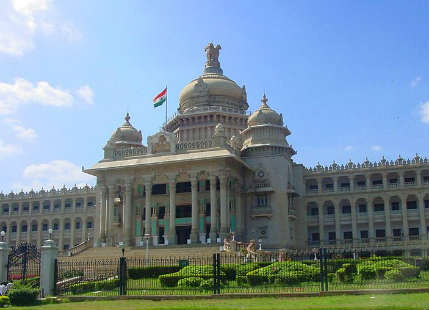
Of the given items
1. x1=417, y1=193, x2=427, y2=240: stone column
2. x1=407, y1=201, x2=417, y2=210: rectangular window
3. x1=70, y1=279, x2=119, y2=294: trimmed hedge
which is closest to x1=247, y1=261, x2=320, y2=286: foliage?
x1=70, y1=279, x2=119, y2=294: trimmed hedge

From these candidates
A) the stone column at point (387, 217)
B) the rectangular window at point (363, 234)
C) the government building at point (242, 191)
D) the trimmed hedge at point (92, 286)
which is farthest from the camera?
the rectangular window at point (363, 234)

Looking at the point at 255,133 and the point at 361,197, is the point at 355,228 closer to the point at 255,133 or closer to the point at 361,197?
the point at 361,197

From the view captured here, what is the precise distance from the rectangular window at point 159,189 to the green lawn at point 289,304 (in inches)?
1357

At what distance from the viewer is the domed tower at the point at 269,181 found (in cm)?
5738

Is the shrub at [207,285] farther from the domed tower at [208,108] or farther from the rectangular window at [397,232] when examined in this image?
the rectangular window at [397,232]

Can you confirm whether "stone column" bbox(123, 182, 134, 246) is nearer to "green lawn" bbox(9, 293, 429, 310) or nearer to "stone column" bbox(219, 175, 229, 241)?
"stone column" bbox(219, 175, 229, 241)

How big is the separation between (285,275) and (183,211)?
32501mm

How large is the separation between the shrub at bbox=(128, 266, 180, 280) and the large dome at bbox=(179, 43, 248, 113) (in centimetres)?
3473

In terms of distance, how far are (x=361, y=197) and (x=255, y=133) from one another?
14.9 metres

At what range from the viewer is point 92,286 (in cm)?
2919

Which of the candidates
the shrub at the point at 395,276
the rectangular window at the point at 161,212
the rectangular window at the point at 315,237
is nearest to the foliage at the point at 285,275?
the shrub at the point at 395,276

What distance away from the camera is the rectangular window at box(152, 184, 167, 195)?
60.0 metres

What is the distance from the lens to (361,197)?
62.9m

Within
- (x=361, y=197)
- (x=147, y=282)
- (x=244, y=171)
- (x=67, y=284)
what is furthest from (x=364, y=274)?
(x=361, y=197)
